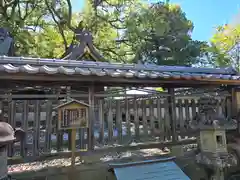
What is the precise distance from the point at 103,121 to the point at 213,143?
236cm

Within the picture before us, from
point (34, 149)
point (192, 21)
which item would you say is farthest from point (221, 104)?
point (192, 21)

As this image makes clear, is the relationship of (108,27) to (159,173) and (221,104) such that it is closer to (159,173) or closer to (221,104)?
(221,104)

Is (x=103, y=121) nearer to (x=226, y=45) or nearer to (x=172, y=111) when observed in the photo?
(x=172, y=111)

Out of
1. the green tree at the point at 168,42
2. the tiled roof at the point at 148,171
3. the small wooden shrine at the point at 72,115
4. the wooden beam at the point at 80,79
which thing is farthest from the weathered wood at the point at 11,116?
the green tree at the point at 168,42

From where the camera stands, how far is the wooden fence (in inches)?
173

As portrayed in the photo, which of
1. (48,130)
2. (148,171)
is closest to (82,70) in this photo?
(48,130)

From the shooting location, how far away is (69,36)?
18.5 meters

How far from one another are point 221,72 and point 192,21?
689 inches

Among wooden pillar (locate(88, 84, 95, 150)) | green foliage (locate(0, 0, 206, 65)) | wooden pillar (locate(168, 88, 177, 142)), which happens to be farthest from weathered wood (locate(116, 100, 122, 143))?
green foliage (locate(0, 0, 206, 65))

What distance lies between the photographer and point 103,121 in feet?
16.1

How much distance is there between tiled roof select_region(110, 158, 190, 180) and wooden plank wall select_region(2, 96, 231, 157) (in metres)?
0.90

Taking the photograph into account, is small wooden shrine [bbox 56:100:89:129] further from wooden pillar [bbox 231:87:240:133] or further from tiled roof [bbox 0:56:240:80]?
wooden pillar [bbox 231:87:240:133]

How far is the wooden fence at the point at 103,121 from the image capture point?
4383 mm

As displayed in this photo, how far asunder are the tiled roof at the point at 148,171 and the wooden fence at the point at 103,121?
0.90 meters
